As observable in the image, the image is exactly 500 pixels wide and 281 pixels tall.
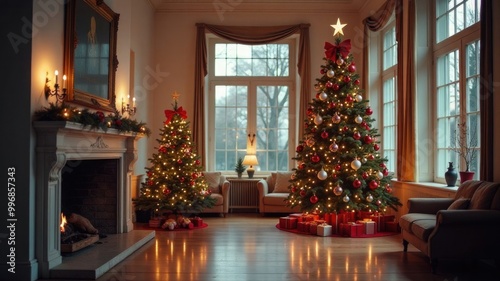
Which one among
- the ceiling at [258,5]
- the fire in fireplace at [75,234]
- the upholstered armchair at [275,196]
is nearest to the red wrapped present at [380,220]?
the upholstered armchair at [275,196]

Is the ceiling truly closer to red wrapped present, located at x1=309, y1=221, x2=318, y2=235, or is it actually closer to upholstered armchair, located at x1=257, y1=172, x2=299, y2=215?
upholstered armchair, located at x1=257, y1=172, x2=299, y2=215

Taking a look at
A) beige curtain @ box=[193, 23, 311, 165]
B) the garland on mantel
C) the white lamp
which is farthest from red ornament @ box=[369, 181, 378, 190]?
the garland on mantel

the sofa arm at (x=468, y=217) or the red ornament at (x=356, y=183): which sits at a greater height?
the red ornament at (x=356, y=183)

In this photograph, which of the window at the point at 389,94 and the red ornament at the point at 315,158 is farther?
the window at the point at 389,94

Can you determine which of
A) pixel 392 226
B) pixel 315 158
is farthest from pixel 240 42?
pixel 392 226

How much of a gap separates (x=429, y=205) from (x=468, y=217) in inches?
42.2

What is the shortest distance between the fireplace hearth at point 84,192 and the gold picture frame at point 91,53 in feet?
1.49

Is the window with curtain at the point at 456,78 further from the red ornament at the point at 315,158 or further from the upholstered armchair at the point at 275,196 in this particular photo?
the upholstered armchair at the point at 275,196

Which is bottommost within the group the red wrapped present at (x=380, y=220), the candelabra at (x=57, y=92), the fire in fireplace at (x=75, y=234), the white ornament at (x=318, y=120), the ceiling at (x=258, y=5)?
the red wrapped present at (x=380, y=220)

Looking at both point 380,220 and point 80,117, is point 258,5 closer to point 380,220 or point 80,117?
point 380,220

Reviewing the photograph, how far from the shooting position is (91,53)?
5.36 meters

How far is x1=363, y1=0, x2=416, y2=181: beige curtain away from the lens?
670cm

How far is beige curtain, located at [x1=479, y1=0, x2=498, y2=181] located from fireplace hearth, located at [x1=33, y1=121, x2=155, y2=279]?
13.1 ft

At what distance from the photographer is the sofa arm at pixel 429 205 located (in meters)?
5.31
